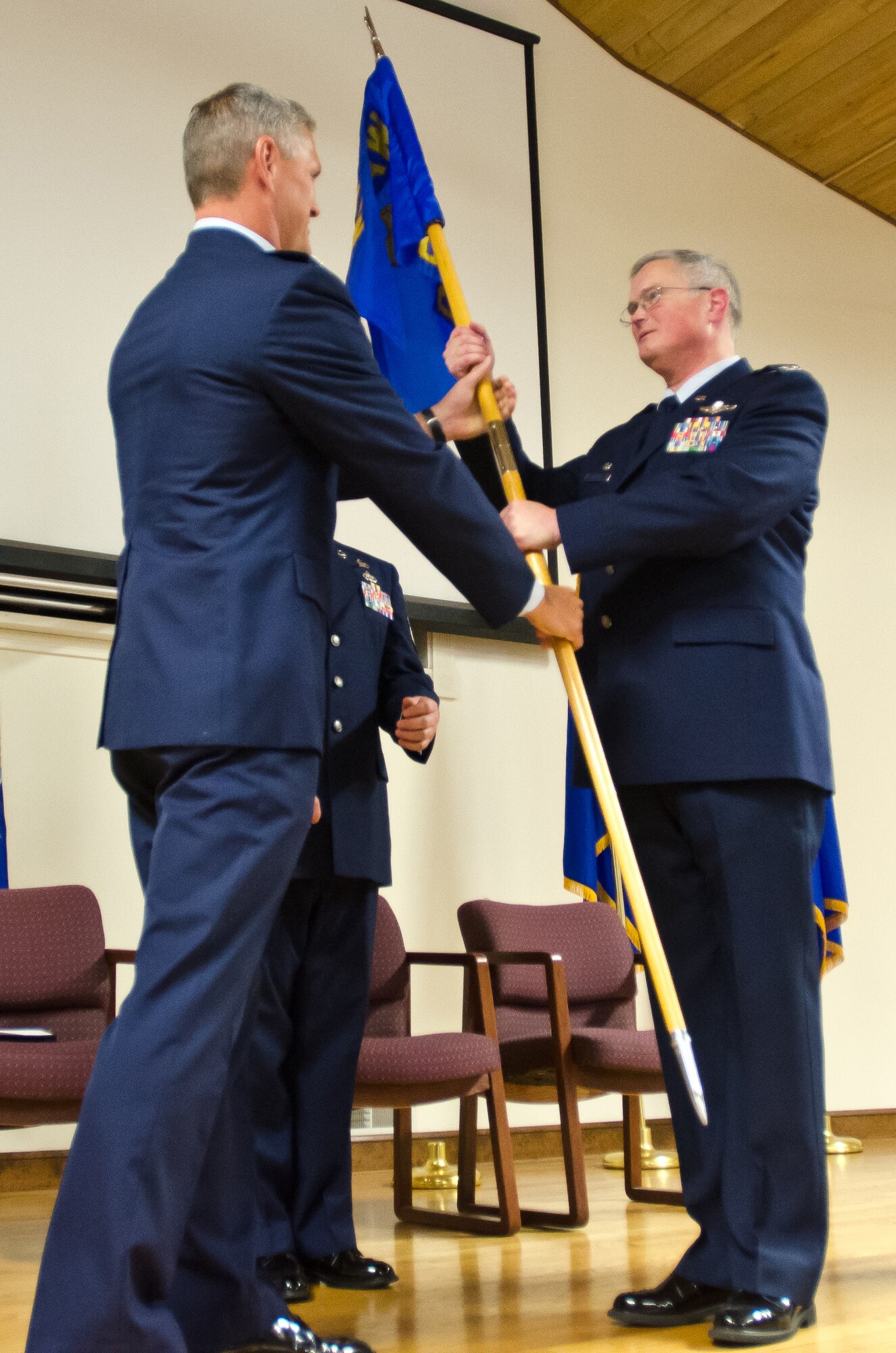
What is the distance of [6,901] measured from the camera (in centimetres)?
345

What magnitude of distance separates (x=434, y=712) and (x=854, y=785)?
3.53 metres

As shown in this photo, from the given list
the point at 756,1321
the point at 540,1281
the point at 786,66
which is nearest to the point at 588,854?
the point at 540,1281

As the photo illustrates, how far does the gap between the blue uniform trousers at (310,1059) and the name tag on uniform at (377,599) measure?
25.0 inches

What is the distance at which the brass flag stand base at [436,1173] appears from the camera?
4.17m

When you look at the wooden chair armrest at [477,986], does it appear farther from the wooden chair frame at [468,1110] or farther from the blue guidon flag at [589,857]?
the blue guidon flag at [589,857]

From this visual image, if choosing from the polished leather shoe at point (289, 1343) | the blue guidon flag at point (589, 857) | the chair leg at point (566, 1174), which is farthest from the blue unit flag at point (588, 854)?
the polished leather shoe at point (289, 1343)

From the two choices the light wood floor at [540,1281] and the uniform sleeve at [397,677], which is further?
the uniform sleeve at [397,677]

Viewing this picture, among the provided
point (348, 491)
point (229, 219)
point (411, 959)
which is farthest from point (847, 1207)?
point (229, 219)

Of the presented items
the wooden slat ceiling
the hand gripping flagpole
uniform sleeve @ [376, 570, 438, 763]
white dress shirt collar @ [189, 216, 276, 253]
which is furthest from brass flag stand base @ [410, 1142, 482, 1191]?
the wooden slat ceiling

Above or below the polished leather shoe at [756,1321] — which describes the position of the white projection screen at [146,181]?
above

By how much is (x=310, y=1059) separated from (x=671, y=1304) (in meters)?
0.96

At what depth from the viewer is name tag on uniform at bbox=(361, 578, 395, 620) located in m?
3.06

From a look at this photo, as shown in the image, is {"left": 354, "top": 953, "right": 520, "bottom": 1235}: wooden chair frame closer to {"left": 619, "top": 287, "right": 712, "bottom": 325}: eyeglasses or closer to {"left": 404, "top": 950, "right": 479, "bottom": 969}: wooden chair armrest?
{"left": 404, "top": 950, "right": 479, "bottom": 969}: wooden chair armrest

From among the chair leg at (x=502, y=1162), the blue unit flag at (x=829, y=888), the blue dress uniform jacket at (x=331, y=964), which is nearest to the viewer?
the blue dress uniform jacket at (x=331, y=964)
